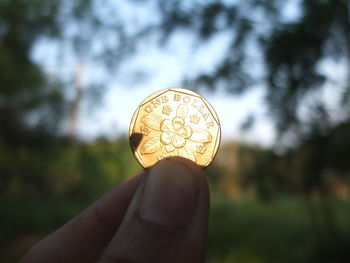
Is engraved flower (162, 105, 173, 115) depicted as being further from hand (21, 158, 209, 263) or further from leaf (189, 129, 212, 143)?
hand (21, 158, 209, 263)

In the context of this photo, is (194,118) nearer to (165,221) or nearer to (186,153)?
(186,153)

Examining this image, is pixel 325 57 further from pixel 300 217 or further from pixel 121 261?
pixel 300 217

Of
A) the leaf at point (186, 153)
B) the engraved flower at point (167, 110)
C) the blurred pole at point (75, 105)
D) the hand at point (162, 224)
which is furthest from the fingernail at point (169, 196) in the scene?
the blurred pole at point (75, 105)

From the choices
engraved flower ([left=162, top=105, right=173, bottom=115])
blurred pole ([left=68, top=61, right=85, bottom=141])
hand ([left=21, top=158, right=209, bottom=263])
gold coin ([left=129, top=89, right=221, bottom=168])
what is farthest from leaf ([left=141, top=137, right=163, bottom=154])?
blurred pole ([left=68, top=61, right=85, bottom=141])

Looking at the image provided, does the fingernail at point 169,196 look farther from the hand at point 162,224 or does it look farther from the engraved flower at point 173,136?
the engraved flower at point 173,136

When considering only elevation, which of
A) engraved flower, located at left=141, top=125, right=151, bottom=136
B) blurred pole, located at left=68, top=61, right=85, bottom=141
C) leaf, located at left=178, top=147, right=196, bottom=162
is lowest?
leaf, located at left=178, top=147, right=196, bottom=162

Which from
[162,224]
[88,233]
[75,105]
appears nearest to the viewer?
[162,224]

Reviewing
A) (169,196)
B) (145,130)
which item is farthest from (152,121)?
(169,196)
